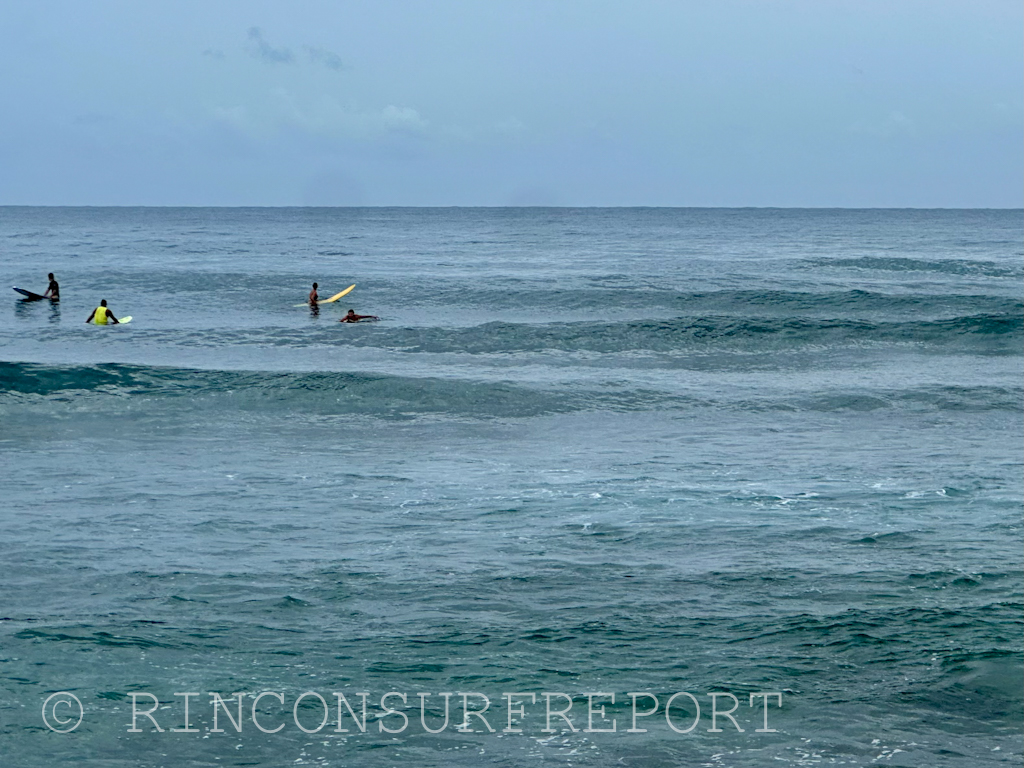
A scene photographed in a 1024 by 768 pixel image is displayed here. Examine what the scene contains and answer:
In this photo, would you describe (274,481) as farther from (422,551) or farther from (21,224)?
(21,224)

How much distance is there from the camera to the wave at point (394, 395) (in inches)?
905

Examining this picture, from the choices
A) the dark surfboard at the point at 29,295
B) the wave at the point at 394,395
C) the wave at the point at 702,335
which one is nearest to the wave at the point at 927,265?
the wave at the point at 702,335

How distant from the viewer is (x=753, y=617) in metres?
10.9

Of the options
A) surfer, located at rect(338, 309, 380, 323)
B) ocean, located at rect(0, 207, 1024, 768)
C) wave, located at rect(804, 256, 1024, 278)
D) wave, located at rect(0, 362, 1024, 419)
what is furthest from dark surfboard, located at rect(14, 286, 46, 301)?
wave, located at rect(804, 256, 1024, 278)

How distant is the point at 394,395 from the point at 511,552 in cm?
1159

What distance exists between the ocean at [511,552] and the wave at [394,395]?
0.37 ft

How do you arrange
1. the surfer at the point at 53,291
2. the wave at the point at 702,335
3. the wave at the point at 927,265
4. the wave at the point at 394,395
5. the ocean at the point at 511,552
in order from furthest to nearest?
the wave at the point at 927,265 < the surfer at the point at 53,291 < the wave at the point at 702,335 < the wave at the point at 394,395 < the ocean at the point at 511,552

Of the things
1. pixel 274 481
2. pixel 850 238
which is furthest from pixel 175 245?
pixel 274 481

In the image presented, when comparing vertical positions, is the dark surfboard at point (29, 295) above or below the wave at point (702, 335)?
above

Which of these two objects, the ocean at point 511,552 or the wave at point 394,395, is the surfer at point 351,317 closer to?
the ocean at point 511,552

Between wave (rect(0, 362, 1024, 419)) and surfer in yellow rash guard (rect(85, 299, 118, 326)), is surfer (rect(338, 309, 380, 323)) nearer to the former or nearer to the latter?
surfer in yellow rash guard (rect(85, 299, 118, 326))

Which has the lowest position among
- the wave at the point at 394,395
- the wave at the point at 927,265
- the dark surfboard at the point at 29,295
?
the wave at the point at 394,395

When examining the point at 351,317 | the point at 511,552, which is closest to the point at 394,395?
the point at 511,552

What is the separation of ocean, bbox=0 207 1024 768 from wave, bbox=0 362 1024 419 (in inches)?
4.5
